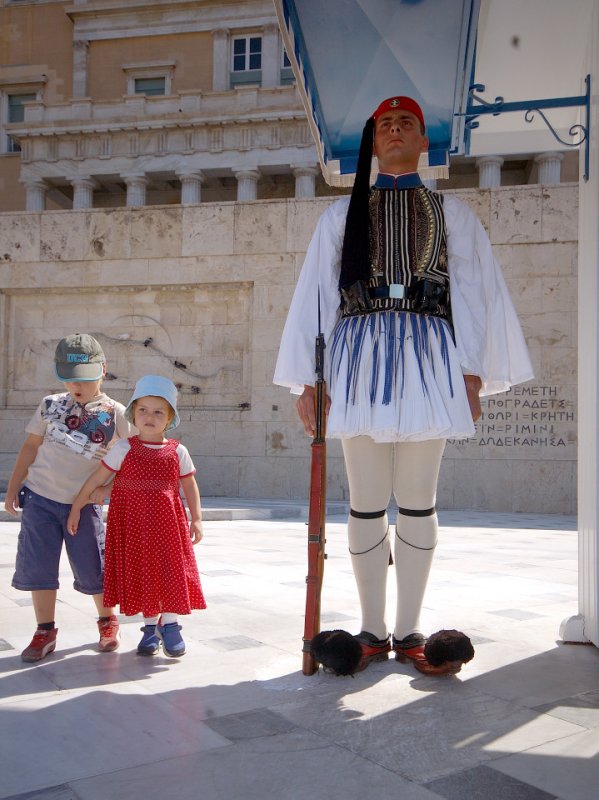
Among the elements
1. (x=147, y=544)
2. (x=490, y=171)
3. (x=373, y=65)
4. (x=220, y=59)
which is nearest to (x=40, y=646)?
(x=147, y=544)

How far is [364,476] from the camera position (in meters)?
2.98

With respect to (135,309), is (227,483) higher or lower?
lower

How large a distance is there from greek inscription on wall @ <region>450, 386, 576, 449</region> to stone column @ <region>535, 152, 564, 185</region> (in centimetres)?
1084

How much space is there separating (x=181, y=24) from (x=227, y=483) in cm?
1942

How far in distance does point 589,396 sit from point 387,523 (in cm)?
108

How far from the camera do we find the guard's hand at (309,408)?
2947 mm

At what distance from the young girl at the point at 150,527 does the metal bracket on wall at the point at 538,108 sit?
75.5 inches

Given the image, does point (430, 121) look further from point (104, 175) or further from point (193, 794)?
point (104, 175)

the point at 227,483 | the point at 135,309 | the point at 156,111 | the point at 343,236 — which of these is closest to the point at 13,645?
the point at 343,236

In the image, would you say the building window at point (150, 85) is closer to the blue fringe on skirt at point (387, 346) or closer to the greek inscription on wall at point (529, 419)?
the greek inscription on wall at point (529, 419)

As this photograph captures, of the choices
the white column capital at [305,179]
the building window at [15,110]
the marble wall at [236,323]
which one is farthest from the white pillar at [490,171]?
the building window at [15,110]

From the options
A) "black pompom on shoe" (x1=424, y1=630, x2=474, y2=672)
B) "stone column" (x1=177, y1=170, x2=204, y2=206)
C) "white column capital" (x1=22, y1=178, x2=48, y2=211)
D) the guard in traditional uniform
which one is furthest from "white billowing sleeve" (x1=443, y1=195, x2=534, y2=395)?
"white column capital" (x1=22, y1=178, x2=48, y2=211)

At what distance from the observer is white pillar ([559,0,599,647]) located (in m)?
3.28

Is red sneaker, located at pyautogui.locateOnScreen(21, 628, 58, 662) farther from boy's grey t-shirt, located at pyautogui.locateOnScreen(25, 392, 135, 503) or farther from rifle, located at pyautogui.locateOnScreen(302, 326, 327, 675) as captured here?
rifle, located at pyautogui.locateOnScreen(302, 326, 327, 675)
